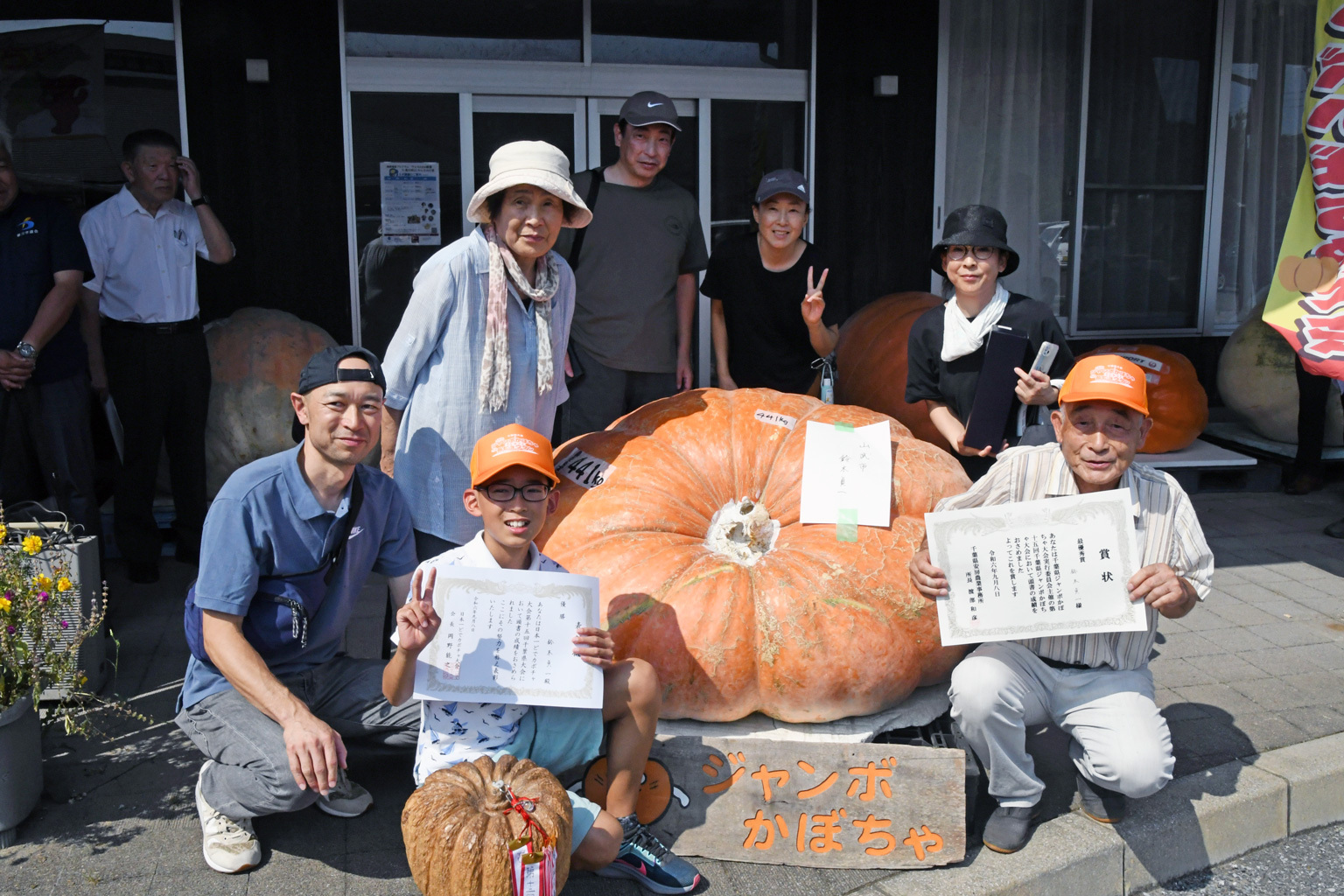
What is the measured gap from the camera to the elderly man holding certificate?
283 cm

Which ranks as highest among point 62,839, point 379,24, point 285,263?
point 379,24

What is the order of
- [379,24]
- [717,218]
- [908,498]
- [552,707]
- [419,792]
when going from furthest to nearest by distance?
[717,218] < [379,24] < [908,498] < [552,707] < [419,792]

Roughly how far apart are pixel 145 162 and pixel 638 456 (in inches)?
122

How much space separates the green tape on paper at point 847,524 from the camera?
3289mm

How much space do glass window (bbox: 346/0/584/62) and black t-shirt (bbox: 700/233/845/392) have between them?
2.77 m

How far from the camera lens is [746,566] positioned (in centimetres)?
326

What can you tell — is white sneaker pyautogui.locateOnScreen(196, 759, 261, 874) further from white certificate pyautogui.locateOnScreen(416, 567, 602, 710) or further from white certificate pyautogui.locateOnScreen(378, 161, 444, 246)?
white certificate pyautogui.locateOnScreen(378, 161, 444, 246)

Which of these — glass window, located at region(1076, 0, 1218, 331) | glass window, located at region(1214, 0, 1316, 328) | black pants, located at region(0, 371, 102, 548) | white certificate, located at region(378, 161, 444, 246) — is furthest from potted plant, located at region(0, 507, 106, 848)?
glass window, located at region(1214, 0, 1316, 328)

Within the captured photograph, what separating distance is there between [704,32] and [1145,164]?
11.7ft

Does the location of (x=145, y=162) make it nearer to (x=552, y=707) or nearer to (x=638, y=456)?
(x=638, y=456)

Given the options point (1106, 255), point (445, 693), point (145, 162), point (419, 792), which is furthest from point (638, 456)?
point (1106, 255)

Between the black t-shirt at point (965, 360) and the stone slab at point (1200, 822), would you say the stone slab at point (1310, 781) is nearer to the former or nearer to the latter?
the stone slab at point (1200, 822)

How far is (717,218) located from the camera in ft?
23.2

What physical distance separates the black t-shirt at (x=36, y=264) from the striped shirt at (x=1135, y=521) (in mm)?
3933
